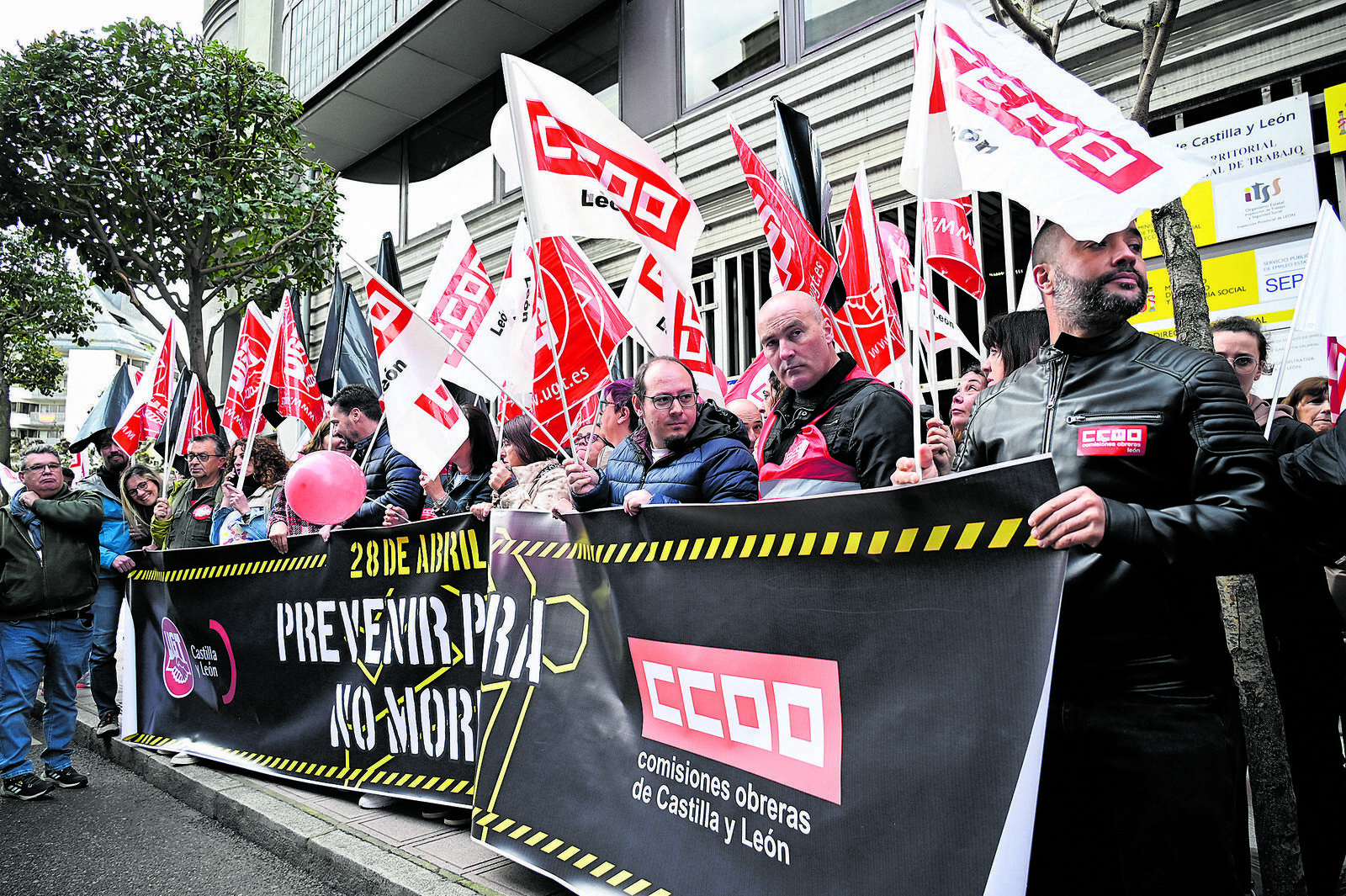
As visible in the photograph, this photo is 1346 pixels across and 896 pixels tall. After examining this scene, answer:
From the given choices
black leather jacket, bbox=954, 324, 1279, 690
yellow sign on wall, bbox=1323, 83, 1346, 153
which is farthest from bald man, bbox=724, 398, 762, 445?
yellow sign on wall, bbox=1323, 83, 1346, 153

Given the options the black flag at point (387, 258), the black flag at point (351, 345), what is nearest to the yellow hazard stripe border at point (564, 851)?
the black flag at point (351, 345)

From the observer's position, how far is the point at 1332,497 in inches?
86.5

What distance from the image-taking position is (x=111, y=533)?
7.04 metres

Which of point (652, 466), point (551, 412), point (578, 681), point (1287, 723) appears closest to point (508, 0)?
point (551, 412)

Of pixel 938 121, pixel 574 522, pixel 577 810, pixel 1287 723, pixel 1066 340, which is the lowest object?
pixel 577 810

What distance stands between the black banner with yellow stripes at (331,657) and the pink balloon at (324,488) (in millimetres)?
130

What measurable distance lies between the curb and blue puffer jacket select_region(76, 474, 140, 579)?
174 cm

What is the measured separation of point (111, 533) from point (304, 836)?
423cm

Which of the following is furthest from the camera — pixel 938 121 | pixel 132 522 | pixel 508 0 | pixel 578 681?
pixel 508 0

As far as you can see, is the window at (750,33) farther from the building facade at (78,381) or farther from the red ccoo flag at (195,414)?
the building facade at (78,381)

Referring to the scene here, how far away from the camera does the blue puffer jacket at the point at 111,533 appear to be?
6840 mm

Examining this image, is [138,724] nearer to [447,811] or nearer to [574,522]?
[447,811]

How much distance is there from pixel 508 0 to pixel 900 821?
44.5 feet

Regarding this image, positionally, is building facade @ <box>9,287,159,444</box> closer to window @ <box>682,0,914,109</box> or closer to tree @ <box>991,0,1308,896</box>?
window @ <box>682,0,914,109</box>
